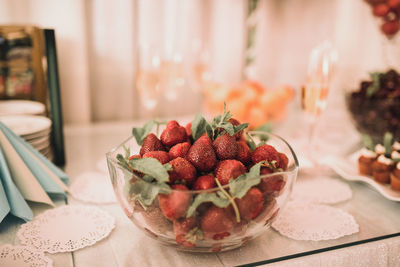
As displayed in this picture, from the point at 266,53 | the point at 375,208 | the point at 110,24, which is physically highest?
the point at 110,24

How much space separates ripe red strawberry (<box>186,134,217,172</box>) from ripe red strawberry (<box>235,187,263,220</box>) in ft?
0.32

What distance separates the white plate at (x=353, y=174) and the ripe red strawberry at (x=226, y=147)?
44 centimetres

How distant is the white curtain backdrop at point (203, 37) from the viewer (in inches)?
60.9

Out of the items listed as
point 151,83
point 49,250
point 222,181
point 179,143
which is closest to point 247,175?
point 222,181

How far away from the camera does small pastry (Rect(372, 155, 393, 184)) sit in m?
0.87

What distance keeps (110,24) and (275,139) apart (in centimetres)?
121

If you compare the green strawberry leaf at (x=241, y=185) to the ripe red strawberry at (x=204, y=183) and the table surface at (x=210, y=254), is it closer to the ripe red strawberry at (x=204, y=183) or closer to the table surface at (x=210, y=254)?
the ripe red strawberry at (x=204, y=183)

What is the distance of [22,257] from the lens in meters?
0.60

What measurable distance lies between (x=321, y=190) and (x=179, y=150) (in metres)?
0.46

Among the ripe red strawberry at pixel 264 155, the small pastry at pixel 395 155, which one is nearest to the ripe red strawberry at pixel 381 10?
the small pastry at pixel 395 155

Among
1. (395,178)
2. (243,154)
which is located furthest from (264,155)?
(395,178)

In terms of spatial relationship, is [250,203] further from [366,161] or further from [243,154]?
[366,161]

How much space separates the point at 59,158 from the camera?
103cm

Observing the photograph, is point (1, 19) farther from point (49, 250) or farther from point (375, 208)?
point (375, 208)
